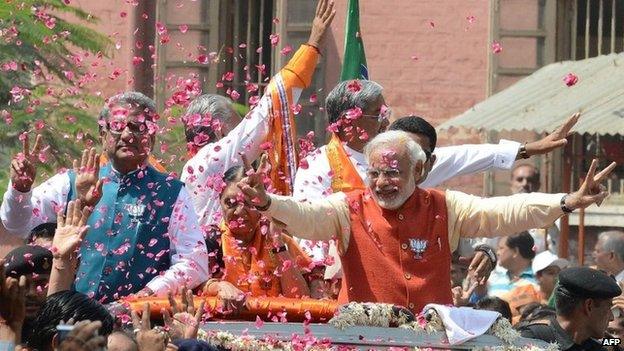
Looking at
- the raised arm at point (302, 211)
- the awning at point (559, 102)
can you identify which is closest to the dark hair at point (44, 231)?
the raised arm at point (302, 211)

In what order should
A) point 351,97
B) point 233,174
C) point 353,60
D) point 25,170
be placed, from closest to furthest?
point 25,170, point 233,174, point 351,97, point 353,60

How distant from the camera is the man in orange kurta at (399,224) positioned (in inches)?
376

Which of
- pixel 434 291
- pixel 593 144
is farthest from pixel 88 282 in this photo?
pixel 593 144

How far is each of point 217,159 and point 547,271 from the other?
3.57m

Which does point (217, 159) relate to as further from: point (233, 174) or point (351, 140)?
point (351, 140)

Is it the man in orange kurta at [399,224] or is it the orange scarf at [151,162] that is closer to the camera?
the man in orange kurta at [399,224]

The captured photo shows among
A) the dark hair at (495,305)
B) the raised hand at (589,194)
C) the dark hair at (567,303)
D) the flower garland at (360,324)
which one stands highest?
the raised hand at (589,194)

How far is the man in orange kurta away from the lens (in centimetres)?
956

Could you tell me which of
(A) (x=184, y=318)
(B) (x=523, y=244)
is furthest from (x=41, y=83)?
(A) (x=184, y=318)

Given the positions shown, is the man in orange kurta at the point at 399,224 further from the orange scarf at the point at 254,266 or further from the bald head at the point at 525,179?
the bald head at the point at 525,179

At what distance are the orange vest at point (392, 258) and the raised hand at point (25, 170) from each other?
1487 mm

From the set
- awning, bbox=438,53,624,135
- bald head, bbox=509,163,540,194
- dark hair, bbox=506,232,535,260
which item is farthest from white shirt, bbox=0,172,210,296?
bald head, bbox=509,163,540,194

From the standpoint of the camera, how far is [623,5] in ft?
64.1

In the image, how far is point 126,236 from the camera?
10.0 m
